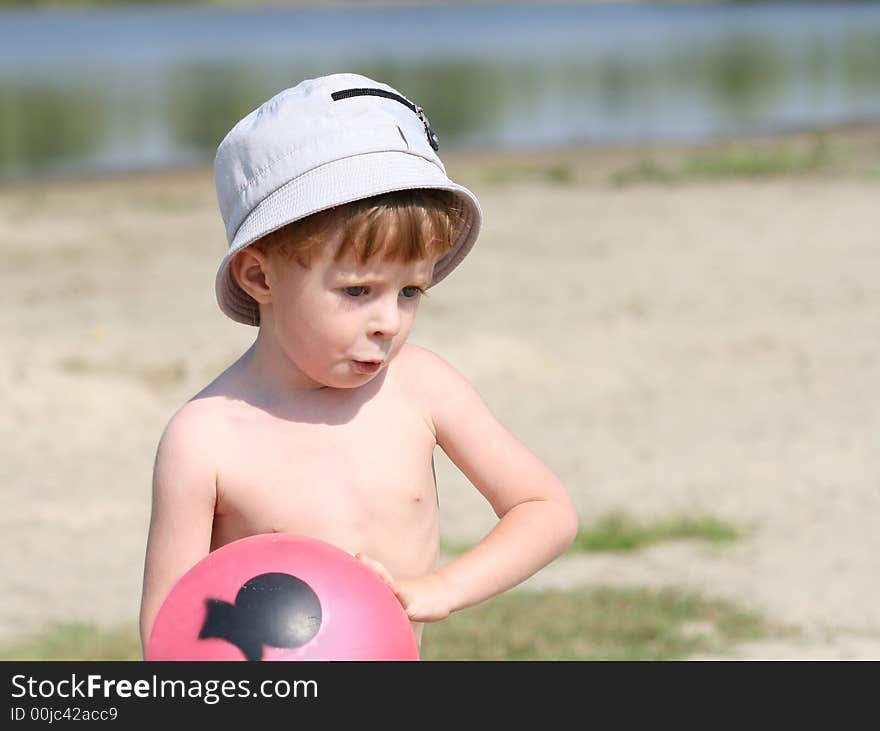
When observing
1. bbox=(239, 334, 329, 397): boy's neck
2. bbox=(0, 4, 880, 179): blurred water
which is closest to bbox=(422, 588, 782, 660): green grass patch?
bbox=(239, 334, 329, 397): boy's neck

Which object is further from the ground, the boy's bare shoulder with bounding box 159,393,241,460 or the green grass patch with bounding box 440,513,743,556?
the green grass patch with bounding box 440,513,743,556

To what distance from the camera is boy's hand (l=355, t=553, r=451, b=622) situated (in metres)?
2.55

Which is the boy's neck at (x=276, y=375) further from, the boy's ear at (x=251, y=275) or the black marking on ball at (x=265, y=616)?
the black marking on ball at (x=265, y=616)

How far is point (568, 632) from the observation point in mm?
5328

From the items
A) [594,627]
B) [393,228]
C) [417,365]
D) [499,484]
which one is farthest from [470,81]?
[393,228]

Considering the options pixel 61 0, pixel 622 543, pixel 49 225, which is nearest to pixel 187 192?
pixel 49 225

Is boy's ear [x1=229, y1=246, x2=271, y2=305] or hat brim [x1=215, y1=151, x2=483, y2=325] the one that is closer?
hat brim [x1=215, y1=151, x2=483, y2=325]

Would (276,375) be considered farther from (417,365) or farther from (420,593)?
(420,593)

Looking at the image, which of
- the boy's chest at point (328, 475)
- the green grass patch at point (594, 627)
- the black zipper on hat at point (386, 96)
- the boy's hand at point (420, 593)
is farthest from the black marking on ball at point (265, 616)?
the green grass patch at point (594, 627)

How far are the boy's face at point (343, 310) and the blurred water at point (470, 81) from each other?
16.9 m

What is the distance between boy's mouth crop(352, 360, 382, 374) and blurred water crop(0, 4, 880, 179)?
1698cm

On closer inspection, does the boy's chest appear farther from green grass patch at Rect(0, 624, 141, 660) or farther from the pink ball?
green grass patch at Rect(0, 624, 141, 660)

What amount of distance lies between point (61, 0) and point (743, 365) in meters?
86.9

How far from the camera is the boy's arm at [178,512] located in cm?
Answer: 266
